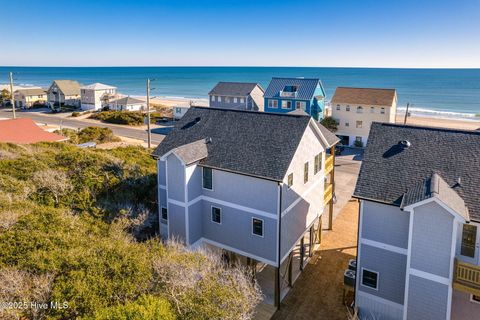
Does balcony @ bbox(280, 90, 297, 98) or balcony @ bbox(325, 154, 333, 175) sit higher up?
balcony @ bbox(280, 90, 297, 98)

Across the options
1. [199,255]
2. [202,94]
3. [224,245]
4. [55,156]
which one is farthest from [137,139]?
[202,94]

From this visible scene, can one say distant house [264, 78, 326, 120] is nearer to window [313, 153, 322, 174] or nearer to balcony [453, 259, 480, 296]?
window [313, 153, 322, 174]

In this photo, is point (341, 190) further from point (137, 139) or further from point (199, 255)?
point (137, 139)

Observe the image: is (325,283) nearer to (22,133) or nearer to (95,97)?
(22,133)

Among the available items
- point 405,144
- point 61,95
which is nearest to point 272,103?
point 405,144

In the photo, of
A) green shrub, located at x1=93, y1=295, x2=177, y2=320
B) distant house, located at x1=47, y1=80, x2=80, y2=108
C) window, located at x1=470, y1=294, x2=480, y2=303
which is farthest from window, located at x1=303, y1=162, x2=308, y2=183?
distant house, located at x1=47, y1=80, x2=80, y2=108

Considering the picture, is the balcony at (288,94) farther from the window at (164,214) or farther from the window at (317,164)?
the window at (164,214)

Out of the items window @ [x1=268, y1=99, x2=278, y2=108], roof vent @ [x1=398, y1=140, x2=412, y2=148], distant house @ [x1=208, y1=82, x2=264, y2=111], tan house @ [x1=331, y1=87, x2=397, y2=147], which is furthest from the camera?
distant house @ [x1=208, y1=82, x2=264, y2=111]
